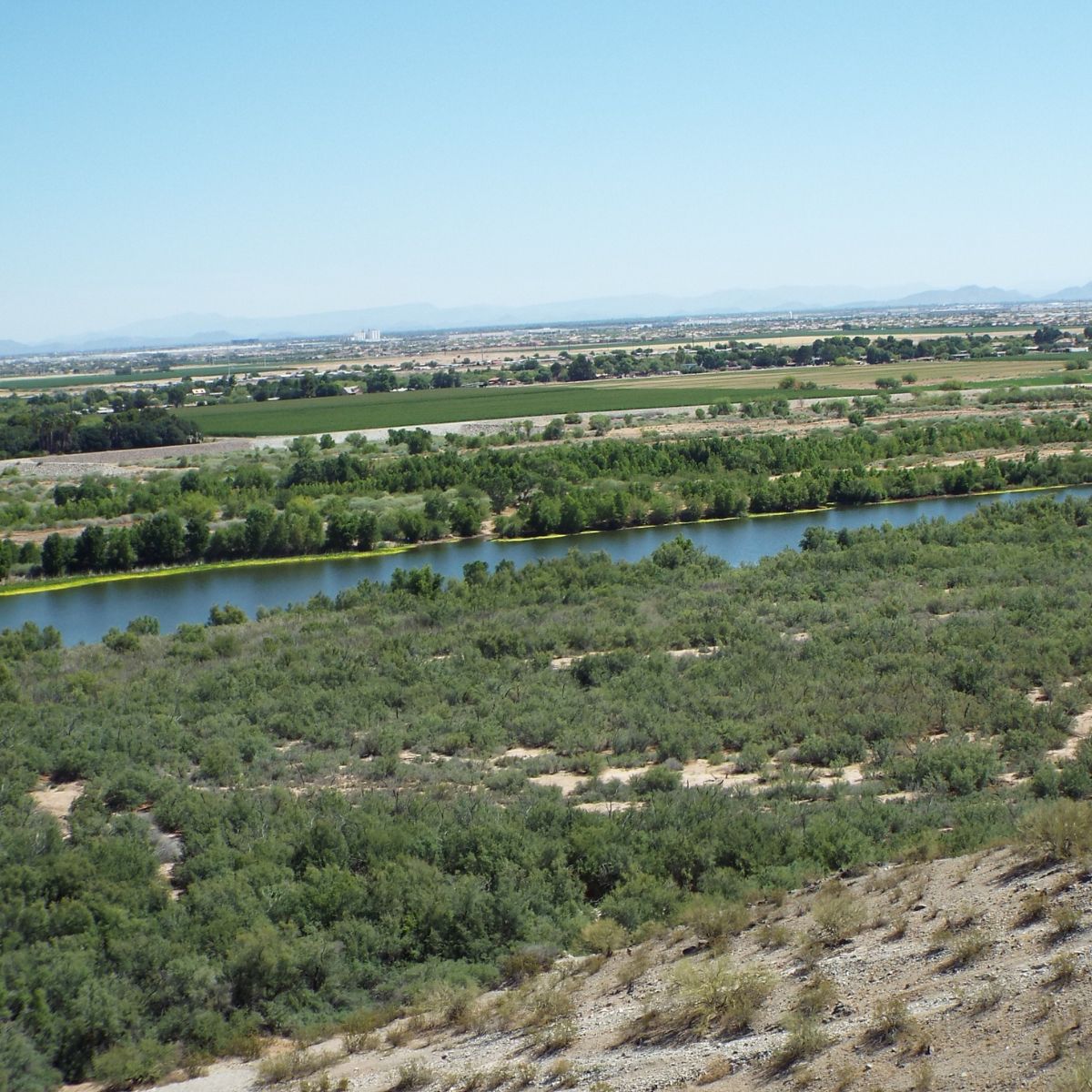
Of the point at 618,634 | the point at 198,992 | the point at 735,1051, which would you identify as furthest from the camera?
the point at 618,634

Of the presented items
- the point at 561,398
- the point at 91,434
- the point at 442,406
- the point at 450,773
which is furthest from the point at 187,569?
the point at 561,398

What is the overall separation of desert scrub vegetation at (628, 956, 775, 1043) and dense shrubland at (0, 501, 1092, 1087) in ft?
5.80

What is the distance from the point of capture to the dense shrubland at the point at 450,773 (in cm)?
1002

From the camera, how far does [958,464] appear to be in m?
48.6

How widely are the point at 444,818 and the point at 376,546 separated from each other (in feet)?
90.9

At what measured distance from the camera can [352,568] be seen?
122 feet

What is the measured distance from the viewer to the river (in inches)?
1262

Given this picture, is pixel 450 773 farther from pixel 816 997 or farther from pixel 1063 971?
pixel 1063 971

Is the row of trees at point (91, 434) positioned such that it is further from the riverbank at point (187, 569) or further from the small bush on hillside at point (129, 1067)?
the small bush on hillside at point (129, 1067)

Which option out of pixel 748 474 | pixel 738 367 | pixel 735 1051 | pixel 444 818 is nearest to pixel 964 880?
pixel 735 1051

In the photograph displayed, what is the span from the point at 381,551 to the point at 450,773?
25231 millimetres

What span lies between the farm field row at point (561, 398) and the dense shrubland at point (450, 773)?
50.1 meters

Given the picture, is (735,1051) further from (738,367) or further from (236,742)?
(738,367)

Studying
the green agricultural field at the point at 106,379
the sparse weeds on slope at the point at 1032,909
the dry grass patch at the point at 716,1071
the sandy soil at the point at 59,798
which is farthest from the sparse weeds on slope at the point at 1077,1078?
the green agricultural field at the point at 106,379
